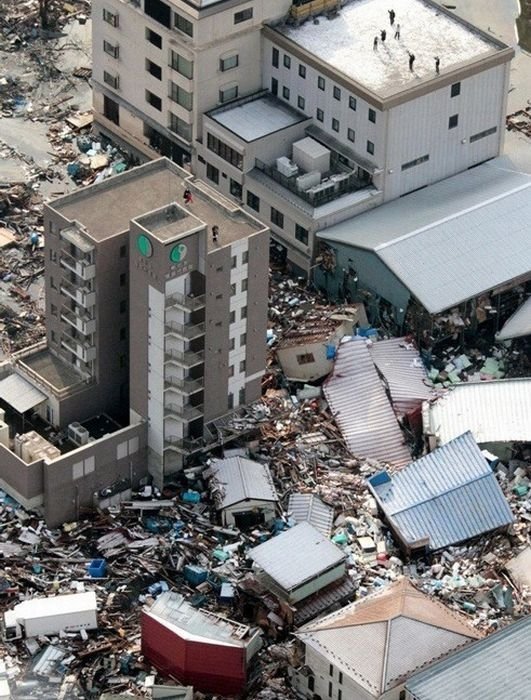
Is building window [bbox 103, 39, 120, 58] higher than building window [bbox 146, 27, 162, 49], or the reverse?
building window [bbox 146, 27, 162, 49]

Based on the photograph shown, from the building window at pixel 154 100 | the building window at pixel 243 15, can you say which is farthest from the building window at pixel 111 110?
the building window at pixel 243 15

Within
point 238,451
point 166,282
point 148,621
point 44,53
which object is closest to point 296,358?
point 238,451

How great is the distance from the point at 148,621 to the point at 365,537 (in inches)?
Result: 527

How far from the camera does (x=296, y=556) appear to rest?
339ft

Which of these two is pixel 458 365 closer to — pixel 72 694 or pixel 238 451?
pixel 238 451

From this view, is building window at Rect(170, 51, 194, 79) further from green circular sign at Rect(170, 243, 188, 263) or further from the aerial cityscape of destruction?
green circular sign at Rect(170, 243, 188, 263)

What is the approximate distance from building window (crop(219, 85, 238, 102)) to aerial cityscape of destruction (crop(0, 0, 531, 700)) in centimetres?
16

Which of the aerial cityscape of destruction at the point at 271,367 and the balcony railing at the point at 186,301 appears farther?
the balcony railing at the point at 186,301

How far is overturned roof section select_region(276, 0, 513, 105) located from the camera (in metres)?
124

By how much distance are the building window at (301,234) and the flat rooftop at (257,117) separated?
227 inches

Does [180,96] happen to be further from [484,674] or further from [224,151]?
[484,674]

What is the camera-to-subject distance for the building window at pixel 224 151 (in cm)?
12600

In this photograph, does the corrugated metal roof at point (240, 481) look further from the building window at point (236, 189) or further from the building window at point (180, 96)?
the building window at point (180, 96)

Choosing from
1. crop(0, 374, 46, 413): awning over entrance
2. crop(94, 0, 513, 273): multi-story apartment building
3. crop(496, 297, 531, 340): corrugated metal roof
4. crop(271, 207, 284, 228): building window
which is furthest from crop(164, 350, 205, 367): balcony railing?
crop(496, 297, 531, 340): corrugated metal roof
